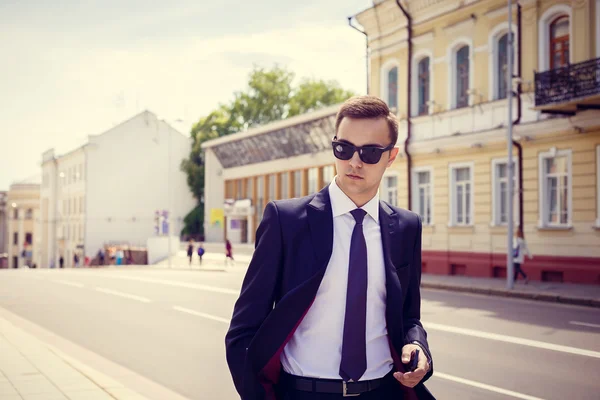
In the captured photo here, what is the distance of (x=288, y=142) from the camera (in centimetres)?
5684

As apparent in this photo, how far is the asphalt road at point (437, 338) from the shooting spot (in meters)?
8.89

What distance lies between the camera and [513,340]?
12109 mm

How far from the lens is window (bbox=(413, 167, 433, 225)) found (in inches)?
1216

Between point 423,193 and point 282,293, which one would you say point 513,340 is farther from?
point 423,193

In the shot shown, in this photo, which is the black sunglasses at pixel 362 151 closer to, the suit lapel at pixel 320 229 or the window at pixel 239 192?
the suit lapel at pixel 320 229

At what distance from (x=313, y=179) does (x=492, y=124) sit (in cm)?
2766

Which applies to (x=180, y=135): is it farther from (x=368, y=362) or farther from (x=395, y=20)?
(x=368, y=362)

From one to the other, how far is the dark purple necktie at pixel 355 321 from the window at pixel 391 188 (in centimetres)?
2996

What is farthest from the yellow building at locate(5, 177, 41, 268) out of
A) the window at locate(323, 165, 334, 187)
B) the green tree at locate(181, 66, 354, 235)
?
the window at locate(323, 165, 334, 187)

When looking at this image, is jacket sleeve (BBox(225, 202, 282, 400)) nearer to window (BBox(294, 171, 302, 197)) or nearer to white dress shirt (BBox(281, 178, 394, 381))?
white dress shirt (BBox(281, 178, 394, 381))

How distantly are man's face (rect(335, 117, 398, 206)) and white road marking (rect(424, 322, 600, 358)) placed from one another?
341 inches

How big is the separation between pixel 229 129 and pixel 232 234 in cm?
1521

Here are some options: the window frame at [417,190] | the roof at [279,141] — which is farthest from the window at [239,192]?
the window frame at [417,190]

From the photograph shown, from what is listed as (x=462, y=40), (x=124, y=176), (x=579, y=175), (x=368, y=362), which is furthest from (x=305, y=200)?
(x=124, y=176)
